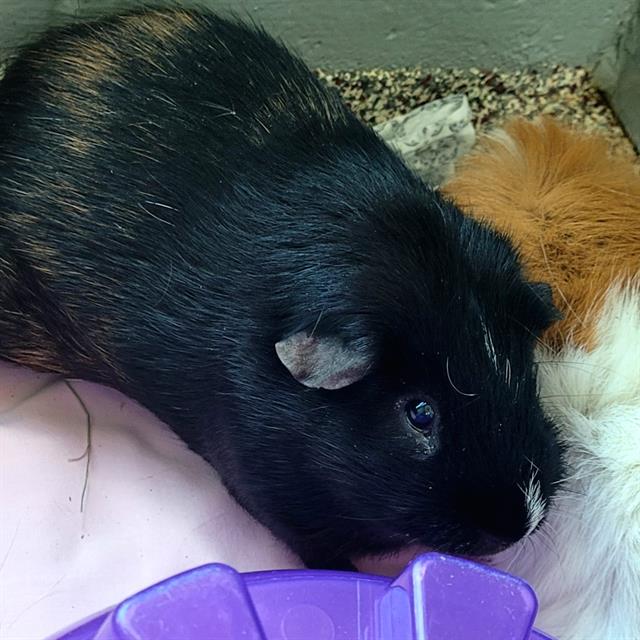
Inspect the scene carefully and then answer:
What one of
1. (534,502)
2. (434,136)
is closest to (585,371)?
(534,502)

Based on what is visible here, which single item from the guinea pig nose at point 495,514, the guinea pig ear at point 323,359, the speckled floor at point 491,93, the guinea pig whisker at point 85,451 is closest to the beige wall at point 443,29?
the speckled floor at point 491,93

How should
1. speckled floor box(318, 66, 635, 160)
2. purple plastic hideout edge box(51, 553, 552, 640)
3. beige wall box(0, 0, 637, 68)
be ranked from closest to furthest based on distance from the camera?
purple plastic hideout edge box(51, 553, 552, 640), beige wall box(0, 0, 637, 68), speckled floor box(318, 66, 635, 160)

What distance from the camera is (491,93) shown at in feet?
7.09

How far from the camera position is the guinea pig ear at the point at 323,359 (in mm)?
1062

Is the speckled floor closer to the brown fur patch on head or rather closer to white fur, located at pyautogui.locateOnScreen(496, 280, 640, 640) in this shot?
the brown fur patch on head

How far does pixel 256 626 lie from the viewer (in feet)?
3.09

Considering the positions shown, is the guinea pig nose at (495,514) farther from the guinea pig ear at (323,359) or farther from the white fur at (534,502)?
the guinea pig ear at (323,359)

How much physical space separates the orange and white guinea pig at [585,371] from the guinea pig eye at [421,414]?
0.31 m

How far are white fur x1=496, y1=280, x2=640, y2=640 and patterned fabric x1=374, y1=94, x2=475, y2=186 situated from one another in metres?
0.71

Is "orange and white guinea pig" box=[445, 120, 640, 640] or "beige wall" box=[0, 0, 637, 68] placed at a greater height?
"beige wall" box=[0, 0, 637, 68]

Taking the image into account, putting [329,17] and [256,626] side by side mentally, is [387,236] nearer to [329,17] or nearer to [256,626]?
[256,626]

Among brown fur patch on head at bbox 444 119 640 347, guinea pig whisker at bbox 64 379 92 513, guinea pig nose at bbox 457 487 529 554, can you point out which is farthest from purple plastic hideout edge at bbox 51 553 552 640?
brown fur patch on head at bbox 444 119 640 347

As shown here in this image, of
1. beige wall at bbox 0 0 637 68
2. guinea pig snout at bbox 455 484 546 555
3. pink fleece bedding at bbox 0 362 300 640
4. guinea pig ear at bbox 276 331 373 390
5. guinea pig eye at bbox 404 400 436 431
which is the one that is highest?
beige wall at bbox 0 0 637 68

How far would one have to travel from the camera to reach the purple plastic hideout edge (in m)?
0.93
